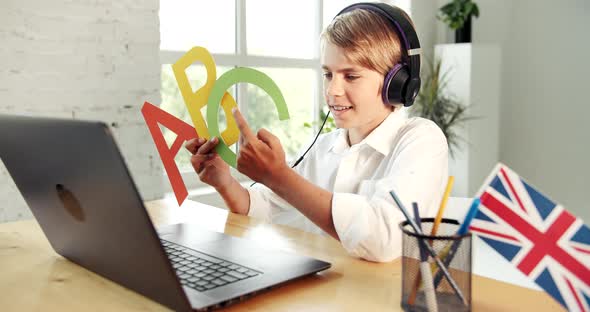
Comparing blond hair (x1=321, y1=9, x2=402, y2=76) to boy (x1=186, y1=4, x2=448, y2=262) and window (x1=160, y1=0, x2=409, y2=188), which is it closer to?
boy (x1=186, y1=4, x2=448, y2=262)

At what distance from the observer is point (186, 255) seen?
0.94m

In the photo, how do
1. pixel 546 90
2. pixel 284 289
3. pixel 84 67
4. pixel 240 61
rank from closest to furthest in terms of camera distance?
pixel 284 289 → pixel 84 67 → pixel 240 61 → pixel 546 90

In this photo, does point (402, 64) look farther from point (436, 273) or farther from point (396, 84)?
point (436, 273)

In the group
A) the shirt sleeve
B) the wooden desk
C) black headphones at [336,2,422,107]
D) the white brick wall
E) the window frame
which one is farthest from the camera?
the window frame

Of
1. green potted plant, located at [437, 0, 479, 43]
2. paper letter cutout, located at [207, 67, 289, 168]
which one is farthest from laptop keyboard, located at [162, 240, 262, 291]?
green potted plant, located at [437, 0, 479, 43]

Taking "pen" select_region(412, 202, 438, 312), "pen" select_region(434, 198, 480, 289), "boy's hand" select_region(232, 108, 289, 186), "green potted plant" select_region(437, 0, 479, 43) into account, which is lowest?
"pen" select_region(412, 202, 438, 312)

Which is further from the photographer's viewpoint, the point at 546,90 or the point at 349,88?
the point at 546,90

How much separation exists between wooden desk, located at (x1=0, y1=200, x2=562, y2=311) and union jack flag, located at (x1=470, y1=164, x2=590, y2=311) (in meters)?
0.11

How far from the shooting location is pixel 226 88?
1.18 meters

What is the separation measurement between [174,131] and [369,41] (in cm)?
48

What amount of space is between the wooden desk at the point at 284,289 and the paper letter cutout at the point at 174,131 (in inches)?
11.2

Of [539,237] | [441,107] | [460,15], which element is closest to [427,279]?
[539,237]

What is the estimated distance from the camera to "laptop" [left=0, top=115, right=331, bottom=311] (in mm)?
640

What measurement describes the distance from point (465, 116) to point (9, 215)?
109 inches
